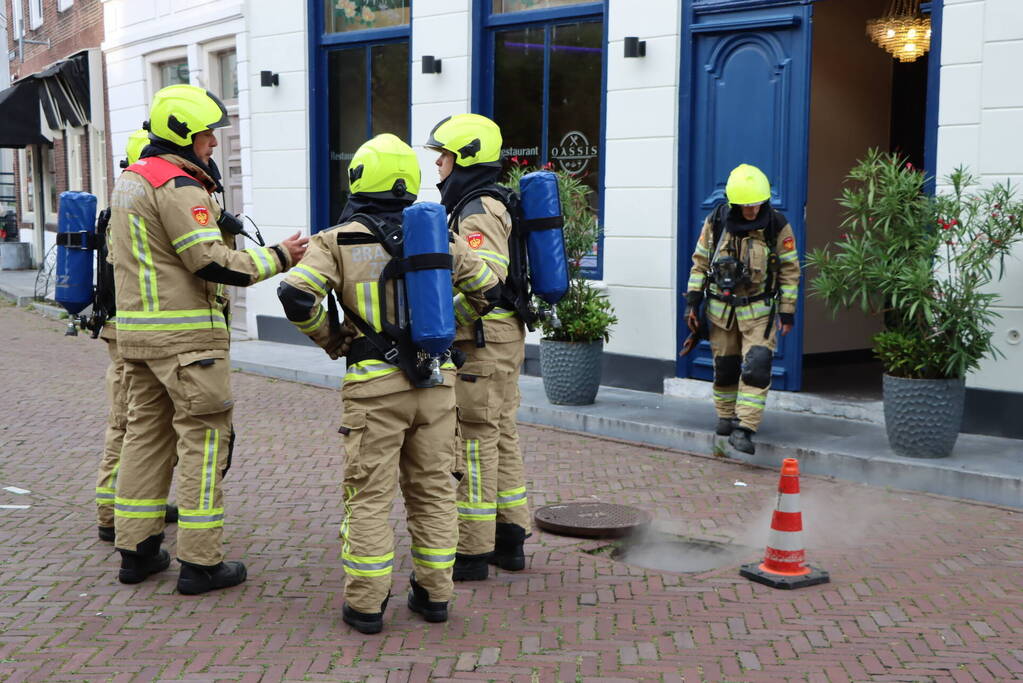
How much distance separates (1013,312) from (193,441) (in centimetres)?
530

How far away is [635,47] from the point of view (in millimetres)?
9562

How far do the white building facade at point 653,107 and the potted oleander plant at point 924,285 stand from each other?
1.88 feet

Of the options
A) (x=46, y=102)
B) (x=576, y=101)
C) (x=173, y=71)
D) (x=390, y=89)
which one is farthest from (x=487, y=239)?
(x=46, y=102)

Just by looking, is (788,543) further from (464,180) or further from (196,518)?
(196,518)

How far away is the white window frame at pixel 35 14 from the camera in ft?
76.0

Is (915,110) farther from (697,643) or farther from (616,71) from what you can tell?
(697,643)

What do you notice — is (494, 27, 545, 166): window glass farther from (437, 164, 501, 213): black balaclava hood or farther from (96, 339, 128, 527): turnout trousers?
(96, 339, 128, 527): turnout trousers

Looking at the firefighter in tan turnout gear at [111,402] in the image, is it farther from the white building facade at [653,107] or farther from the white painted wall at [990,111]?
the white painted wall at [990,111]

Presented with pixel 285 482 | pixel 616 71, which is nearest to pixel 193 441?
pixel 285 482

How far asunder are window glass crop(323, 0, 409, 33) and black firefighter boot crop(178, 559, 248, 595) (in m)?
8.10

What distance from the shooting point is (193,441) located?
5027 millimetres

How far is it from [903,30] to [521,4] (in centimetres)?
345

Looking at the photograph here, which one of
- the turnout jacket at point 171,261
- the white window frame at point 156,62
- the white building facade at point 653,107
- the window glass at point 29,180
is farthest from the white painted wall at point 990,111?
the window glass at point 29,180

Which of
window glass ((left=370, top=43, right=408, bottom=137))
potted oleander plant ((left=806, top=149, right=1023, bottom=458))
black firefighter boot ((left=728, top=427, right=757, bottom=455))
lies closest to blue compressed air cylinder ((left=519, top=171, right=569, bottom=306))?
potted oleander plant ((left=806, top=149, right=1023, bottom=458))
